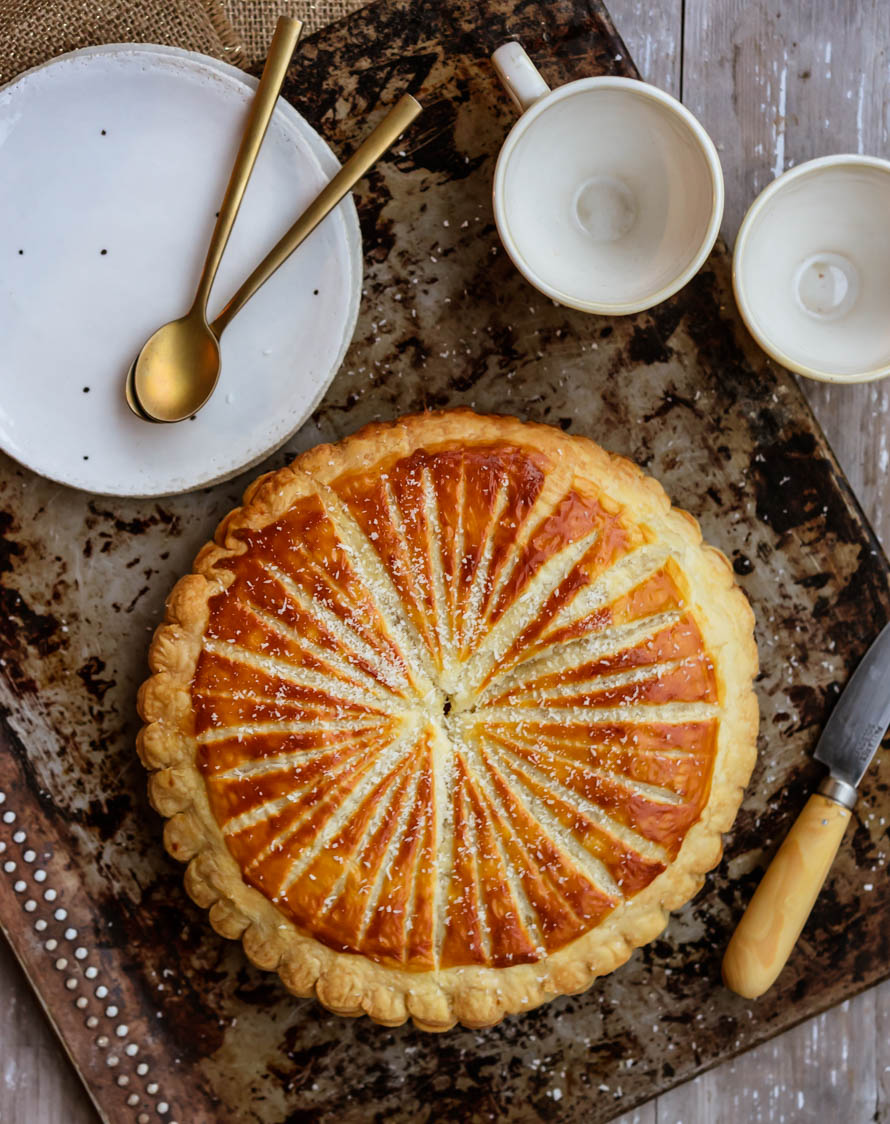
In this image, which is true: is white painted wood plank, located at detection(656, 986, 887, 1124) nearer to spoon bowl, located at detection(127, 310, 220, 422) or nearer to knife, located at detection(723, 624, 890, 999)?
knife, located at detection(723, 624, 890, 999)

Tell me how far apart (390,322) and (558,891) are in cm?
175

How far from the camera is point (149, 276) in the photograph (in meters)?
2.93

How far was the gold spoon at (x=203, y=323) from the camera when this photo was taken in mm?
2838

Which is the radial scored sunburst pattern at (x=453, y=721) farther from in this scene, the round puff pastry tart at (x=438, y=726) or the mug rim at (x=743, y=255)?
the mug rim at (x=743, y=255)

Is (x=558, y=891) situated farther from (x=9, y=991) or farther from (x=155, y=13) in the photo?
(x=155, y=13)

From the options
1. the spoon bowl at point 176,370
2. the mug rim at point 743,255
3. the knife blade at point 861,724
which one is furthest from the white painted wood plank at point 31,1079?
the mug rim at point 743,255

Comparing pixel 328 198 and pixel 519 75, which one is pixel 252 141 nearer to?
pixel 328 198

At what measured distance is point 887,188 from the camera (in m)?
2.93

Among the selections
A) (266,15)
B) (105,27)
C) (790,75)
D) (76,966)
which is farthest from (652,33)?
(76,966)

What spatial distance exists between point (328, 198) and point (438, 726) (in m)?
1.52

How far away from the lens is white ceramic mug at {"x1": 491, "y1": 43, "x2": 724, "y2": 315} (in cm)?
281

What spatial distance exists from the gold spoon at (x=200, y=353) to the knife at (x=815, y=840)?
82.7 inches

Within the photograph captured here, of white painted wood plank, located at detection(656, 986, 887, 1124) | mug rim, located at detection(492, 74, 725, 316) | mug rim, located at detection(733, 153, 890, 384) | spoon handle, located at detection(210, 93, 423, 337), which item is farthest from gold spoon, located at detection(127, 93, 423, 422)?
white painted wood plank, located at detection(656, 986, 887, 1124)

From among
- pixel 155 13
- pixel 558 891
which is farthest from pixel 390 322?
pixel 558 891
